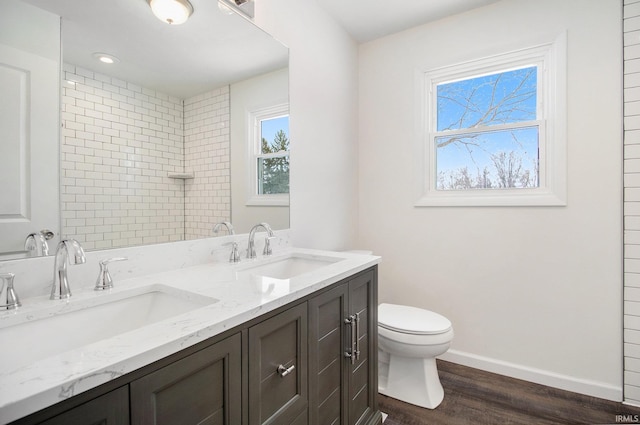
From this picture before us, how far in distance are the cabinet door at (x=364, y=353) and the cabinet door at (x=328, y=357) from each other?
7 centimetres

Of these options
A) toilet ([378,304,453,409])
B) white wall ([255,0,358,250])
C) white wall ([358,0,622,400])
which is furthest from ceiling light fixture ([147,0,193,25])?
toilet ([378,304,453,409])

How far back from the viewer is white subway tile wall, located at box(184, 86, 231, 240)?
4.65 feet

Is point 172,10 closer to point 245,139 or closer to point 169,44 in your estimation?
point 169,44

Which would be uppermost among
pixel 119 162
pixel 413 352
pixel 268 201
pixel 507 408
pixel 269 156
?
pixel 269 156

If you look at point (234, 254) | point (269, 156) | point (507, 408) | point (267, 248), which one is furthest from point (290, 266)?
point (507, 408)

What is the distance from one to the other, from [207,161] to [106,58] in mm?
539

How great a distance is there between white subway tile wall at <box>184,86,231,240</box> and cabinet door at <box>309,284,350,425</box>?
0.68 metres

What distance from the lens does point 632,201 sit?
1.83 meters

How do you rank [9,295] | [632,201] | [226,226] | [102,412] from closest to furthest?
[102,412]
[9,295]
[226,226]
[632,201]

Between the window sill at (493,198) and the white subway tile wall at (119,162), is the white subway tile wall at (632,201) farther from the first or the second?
the white subway tile wall at (119,162)

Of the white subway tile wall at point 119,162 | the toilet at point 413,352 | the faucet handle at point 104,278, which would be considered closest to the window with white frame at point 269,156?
the white subway tile wall at point 119,162

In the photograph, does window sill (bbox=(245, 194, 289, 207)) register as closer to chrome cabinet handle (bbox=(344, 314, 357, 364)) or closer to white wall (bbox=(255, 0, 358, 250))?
white wall (bbox=(255, 0, 358, 250))

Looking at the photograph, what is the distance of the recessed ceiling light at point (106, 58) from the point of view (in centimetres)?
111

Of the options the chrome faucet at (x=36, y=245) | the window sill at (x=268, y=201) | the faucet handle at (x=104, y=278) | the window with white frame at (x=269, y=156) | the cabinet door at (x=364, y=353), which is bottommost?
the cabinet door at (x=364, y=353)
